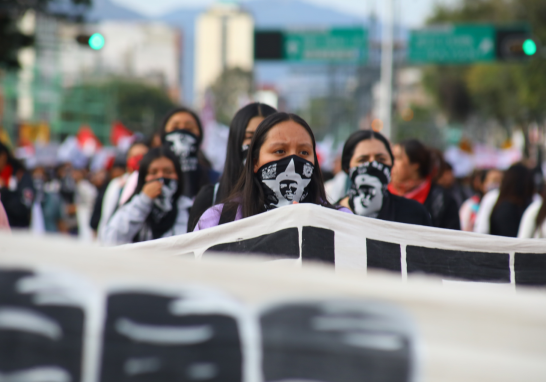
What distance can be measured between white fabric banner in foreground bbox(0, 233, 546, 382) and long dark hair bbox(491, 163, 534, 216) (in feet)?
13.9

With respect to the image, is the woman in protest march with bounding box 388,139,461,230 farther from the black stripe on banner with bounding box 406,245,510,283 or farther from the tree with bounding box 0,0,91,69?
the tree with bounding box 0,0,91,69

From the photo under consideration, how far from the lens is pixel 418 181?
5.41 metres

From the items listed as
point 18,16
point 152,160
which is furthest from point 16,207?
point 18,16

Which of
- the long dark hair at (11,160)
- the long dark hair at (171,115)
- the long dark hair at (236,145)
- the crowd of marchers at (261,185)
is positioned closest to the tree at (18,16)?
the long dark hair at (11,160)

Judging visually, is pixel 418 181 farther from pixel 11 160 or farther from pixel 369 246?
pixel 11 160

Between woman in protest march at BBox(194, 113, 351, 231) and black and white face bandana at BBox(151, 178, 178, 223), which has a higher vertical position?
woman in protest march at BBox(194, 113, 351, 231)

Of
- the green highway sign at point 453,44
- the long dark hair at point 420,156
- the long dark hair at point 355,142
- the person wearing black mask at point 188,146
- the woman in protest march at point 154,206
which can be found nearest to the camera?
the long dark hair at point 355,142

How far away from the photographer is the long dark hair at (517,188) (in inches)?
244

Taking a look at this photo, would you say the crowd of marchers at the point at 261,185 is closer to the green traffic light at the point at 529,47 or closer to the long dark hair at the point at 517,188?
the long dark hair at the point at 517,188

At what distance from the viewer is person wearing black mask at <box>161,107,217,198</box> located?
A: 5250 mm

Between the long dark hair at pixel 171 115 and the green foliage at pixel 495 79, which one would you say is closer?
the long dark hair at pixel 171 115

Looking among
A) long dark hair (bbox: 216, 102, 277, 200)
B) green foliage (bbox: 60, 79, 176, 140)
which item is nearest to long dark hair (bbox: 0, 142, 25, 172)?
long dark hair (bbox: 216, 102, 277, 200)

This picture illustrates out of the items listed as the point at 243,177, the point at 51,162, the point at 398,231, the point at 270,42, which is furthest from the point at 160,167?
the point at 270,42

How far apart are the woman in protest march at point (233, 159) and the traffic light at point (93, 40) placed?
908 centimetres
